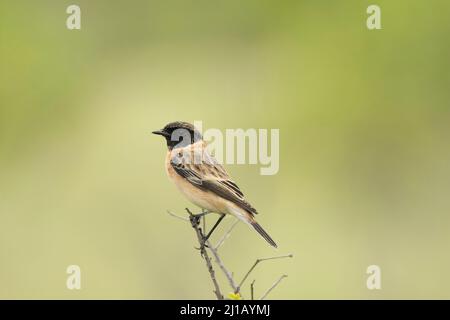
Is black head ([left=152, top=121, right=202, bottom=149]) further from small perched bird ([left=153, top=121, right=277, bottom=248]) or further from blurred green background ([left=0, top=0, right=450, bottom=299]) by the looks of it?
blurred green background ([left=0, top=0, right=450, bottom=299])

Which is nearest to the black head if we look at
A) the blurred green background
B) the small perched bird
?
the small perched bird

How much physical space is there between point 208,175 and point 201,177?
6 cm

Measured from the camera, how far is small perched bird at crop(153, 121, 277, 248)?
6129 mm

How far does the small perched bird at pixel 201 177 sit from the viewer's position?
241 inches

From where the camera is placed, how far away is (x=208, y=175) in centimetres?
634

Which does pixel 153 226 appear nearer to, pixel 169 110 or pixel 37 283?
pixel 37 283

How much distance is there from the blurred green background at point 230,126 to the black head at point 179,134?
2.15 metres

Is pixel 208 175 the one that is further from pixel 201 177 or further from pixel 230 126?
pixel 230 126

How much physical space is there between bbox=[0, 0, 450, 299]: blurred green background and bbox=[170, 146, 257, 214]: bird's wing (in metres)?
2.14

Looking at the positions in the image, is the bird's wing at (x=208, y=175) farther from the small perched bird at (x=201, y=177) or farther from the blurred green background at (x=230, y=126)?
the blurred green background at (x=230, y=126)

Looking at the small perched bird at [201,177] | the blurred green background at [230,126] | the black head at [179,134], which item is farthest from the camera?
the blurred green background at [230,126]

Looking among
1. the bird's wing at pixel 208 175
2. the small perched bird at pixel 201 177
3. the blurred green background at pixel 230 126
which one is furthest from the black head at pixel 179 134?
the blurred green background at pixel 230 126

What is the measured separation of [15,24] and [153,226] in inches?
221

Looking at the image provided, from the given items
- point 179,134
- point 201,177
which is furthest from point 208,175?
point 179,134
